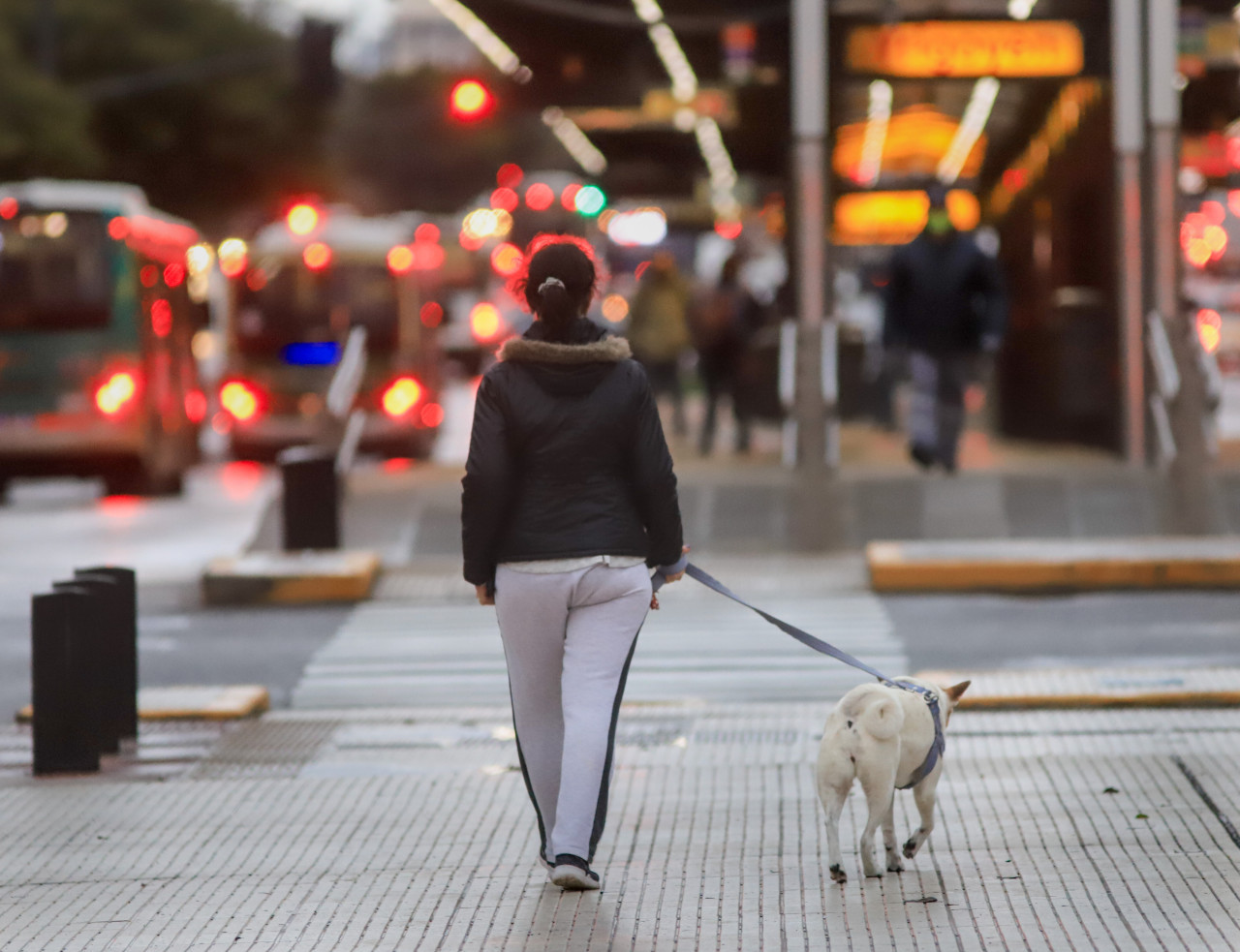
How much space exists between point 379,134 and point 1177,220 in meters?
87.7

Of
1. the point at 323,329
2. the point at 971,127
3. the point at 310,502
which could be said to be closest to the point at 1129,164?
the point at 310,502

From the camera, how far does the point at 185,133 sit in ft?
177

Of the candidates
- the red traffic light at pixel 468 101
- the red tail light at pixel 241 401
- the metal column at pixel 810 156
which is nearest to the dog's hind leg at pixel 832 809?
the metal column at pixel 810 156

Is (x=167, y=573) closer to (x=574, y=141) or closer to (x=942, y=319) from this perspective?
(x=942, y=319)

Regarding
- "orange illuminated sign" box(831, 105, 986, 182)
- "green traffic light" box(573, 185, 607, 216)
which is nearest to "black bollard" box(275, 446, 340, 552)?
"orange illuminated sign" box(831, 105, 986, 182)

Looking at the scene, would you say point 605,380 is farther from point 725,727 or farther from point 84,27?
point 84,27

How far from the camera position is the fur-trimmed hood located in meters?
5.72

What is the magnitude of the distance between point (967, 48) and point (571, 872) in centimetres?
1155

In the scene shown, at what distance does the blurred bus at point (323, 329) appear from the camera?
984 inches

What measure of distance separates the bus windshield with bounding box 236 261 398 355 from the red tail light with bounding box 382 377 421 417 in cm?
75

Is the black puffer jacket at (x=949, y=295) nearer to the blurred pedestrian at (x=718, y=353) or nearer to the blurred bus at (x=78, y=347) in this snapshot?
the blurred pedestrian at (x=718, y=353)

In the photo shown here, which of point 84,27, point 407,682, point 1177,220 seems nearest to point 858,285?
point 84,27

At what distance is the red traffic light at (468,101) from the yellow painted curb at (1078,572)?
6.49 meters

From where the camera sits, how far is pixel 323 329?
25781 millimetres
